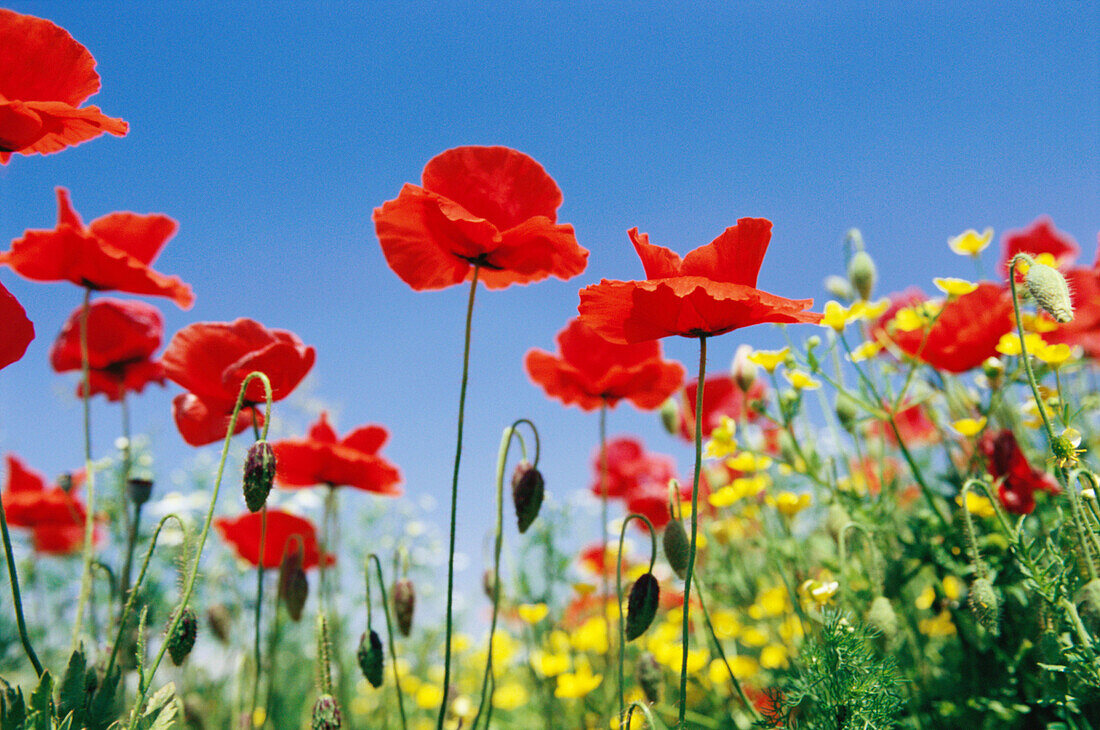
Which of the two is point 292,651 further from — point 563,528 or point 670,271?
point 670,271

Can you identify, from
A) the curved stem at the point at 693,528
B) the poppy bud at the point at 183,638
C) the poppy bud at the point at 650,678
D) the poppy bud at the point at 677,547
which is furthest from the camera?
the poppy bud at the point at 650,678

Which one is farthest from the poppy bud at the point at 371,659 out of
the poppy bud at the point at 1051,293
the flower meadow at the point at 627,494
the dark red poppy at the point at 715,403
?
the dark red poppy at the point at 715,403

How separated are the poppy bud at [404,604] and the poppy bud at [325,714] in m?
0.38

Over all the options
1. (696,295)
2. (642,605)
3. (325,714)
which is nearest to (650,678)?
(642,605)

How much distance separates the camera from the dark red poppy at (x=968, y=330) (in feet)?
6.64

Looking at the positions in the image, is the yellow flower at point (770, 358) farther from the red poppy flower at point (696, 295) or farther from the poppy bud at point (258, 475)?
the poppy bud at point (258, 475)

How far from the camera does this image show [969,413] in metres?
2.51

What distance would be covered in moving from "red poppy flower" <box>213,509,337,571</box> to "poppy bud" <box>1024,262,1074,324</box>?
6.19 feet

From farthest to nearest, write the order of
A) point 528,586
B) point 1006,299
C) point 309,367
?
point 528,586 < point 1006,299 < point 309,367

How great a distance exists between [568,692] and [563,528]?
100 cm

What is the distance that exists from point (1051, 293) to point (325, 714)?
1.46 meters

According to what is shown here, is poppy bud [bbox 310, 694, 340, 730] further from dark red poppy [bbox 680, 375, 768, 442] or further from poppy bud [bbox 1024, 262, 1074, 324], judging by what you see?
dark red poppy [bbox 680, 375, 768, 442]

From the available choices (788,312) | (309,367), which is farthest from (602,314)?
(309,367)

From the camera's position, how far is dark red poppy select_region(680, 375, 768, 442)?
2900 millimetres
